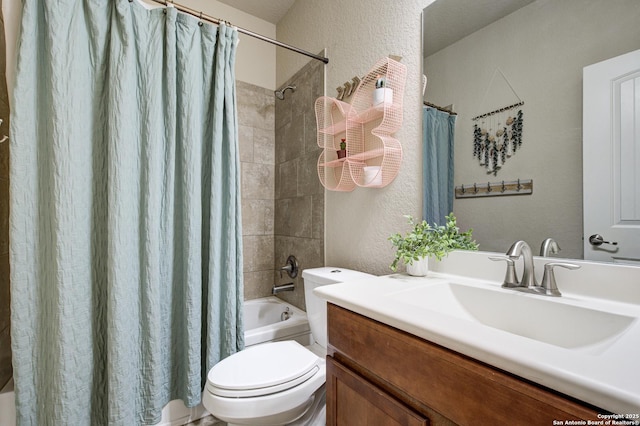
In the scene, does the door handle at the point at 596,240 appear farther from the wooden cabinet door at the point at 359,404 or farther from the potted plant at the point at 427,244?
the wooden cabinet door at the point at 359,404

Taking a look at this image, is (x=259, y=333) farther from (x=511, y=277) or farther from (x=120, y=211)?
(x=511, y=277)

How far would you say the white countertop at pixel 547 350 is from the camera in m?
0.37

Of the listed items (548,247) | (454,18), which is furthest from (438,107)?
(548,247)

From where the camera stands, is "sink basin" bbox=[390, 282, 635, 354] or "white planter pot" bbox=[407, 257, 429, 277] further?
"white planter pot" bbox=[407, 257, 429, 277]

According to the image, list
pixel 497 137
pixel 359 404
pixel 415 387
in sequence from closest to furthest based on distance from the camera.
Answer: pixel 415 387
pixel 359 404
pixel 497 137

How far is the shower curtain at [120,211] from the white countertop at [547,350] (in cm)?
90

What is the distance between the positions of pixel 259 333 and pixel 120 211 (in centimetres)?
93

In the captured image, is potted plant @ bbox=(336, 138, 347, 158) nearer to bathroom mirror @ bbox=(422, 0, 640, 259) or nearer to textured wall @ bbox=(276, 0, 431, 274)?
textured wall @ bbox=(276, 0, 431, 274)

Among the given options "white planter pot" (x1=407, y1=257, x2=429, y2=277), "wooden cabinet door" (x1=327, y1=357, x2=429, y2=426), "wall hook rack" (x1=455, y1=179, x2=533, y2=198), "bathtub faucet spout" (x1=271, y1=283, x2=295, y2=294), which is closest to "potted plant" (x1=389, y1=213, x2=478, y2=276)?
"white planter pot" (x1=407, y1=257, x2=429, y2=277)

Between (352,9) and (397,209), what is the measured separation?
1170mm

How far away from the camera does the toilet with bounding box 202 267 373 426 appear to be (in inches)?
39.6

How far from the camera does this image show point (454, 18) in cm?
114

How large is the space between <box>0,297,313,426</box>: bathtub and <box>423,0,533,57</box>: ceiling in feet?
5.21

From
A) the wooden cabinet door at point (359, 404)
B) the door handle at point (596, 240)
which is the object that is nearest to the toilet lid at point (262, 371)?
the wooden cabinet door at point (359, 404)
